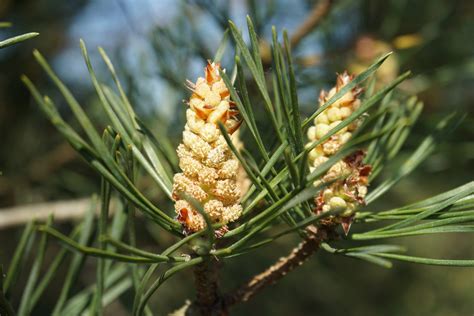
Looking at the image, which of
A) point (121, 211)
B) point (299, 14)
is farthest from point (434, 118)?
→ point (121, 211)

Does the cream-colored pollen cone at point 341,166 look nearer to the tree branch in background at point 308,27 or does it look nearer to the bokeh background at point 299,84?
the bokeh background at point 299,84

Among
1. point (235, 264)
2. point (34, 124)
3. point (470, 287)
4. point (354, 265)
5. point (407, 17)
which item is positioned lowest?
point (470, 287)

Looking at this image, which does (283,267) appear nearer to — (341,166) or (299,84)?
(341,166)

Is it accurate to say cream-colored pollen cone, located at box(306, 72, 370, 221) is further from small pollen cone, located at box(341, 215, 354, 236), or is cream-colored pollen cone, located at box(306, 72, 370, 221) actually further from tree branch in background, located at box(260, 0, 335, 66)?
tree branch in background, located at box(260, 0, 335, 66)

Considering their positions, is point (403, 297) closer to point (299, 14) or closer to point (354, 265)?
point (354, 265)

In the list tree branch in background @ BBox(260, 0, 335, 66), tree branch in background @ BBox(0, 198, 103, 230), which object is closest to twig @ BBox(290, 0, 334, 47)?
tree branch in background @ BBox(260, 0, 335, 66)

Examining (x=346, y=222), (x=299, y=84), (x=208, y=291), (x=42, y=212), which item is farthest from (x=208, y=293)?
(x=42, y=212)
